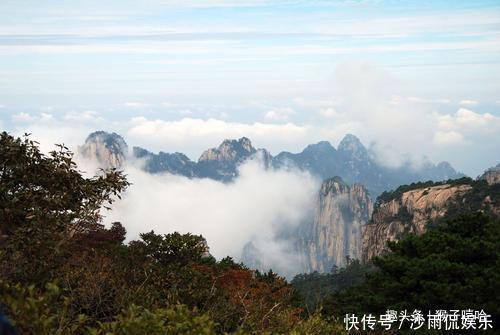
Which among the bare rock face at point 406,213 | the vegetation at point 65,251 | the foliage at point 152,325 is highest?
the bare rock face at point 406,213

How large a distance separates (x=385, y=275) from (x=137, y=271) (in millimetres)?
13708

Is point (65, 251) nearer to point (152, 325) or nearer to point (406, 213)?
point (152, 325)

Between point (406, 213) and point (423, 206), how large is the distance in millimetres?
5776

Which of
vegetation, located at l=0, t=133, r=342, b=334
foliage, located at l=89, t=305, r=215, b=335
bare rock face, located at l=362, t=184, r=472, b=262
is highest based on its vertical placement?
bare rock face, located at l=362, t=184, r=472, b=262

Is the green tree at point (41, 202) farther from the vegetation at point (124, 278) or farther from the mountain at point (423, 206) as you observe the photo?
the mountain at point (423, 206)

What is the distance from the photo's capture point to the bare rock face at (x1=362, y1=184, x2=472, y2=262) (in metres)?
89.4

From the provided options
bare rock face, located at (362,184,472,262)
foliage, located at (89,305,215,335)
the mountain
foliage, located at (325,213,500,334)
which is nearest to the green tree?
foliage, located at (89,305,215,335)

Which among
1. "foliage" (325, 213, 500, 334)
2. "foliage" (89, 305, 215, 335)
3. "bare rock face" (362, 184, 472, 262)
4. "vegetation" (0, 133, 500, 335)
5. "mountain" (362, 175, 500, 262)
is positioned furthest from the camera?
"bare rock face" (362, 184, 472, 262)

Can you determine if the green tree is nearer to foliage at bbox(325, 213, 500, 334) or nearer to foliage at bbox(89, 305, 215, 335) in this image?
foliage at bbox(89, 305, 215, 335)

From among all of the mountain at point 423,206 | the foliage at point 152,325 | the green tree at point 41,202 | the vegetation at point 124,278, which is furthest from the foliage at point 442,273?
the mountain at point 423,206

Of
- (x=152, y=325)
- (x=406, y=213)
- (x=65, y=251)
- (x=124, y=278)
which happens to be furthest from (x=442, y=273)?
(x=406, y=213)

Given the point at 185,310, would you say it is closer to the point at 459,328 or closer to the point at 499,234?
the point at 459,328

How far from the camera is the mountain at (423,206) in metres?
83.9

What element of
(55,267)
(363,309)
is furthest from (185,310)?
(363,309)
